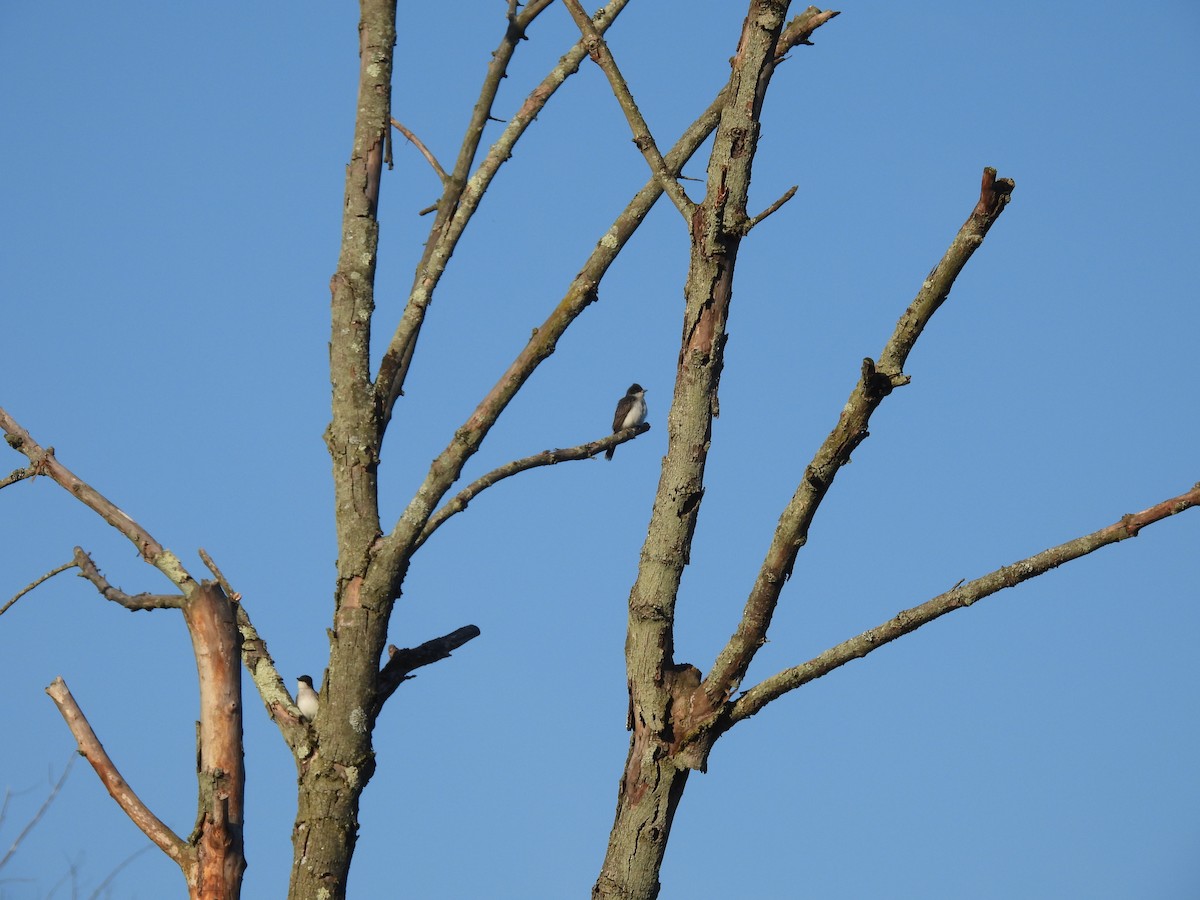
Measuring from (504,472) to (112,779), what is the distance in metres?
2.16

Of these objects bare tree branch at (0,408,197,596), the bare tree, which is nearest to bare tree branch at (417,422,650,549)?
the bare tree

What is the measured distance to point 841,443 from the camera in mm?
3787

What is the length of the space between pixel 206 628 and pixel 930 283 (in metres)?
3.29

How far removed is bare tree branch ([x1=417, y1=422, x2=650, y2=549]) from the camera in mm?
4867

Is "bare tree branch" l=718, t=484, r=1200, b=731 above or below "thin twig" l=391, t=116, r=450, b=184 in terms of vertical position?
below

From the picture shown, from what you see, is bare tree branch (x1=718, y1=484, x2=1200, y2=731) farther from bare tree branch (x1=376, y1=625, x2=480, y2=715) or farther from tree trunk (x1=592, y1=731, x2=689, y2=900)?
bare tree branch (x1=376, y1=625, x2=480, y2=715)

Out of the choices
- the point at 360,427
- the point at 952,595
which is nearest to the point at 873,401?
the point at 952,595

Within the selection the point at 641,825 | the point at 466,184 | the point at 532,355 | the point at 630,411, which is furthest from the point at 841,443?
the point at 630,411

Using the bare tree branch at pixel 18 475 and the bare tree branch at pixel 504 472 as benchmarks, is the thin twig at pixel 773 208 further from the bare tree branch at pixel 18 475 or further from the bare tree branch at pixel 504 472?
the bare tree branch at pixel 18 475

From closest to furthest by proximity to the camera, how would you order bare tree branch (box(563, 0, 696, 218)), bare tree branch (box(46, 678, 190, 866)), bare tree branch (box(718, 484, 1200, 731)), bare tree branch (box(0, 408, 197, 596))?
bare tree branch (box(718, 484, 1200, 731)), bare tree branch (box(563, 0, 696, 218)), bare tree branch (box(46, 678, 190, 866)), bare tree branch (box(0, 408, 197, 596))

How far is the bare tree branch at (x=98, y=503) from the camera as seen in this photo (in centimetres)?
512

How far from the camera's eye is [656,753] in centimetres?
408

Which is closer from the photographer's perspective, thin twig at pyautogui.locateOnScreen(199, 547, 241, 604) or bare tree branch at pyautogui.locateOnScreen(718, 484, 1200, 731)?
bare tree branch at pyautogui.locateOnScreen(718, 484, 1200, 731)

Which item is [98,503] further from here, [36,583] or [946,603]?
[946,603]
